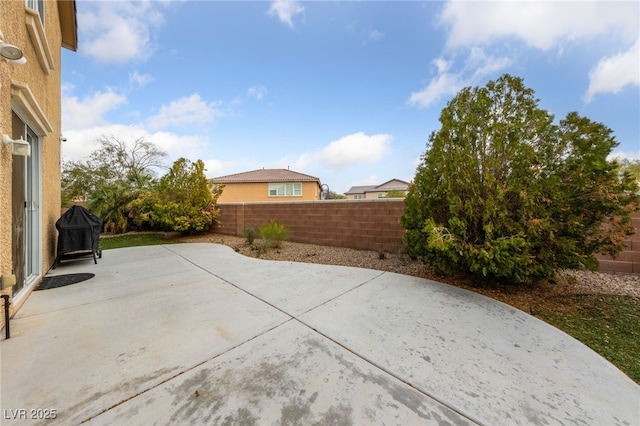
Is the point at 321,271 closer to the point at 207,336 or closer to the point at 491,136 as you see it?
the point at 207,336

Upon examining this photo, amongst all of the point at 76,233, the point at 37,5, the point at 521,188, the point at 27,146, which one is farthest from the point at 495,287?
the point at 37,5

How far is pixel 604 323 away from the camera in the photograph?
9.56 ft

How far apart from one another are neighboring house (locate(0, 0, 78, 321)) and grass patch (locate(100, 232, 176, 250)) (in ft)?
10.2

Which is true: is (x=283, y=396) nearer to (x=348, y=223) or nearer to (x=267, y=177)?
(x=348, y=223)

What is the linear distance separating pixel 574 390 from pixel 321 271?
3636 mm

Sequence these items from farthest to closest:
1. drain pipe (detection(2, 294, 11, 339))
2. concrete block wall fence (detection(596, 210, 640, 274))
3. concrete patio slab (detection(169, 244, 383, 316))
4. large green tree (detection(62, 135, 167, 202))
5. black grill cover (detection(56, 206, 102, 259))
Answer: large green tree (detection(62, 135, 167, 202)) → black grill cover (detection(56, 206, 102, 259)) → concrete block wall fence (detection(596, 210, 640, 274)) → concrete patio slab (detection(169, 244, 383, 316)) → drain pipe (detection(2, 294, 11, 339))

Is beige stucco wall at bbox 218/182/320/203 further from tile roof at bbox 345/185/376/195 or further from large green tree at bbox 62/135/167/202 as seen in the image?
tile roof at bbox 345/185/376/195

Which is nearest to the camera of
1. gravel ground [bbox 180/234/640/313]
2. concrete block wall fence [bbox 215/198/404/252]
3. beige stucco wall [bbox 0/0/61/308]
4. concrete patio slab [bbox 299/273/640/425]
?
concrete patio slab [bbox 299/273/640/425]

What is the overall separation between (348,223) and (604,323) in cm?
522

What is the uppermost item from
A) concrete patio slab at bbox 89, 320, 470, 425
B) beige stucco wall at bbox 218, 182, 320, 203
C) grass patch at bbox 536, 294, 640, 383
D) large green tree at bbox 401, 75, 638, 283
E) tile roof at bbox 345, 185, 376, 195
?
tile roof at bbox 345, 185, 376, 195

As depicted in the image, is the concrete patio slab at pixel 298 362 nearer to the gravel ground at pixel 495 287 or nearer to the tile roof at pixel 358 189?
the gravel ground at pixel 495 287

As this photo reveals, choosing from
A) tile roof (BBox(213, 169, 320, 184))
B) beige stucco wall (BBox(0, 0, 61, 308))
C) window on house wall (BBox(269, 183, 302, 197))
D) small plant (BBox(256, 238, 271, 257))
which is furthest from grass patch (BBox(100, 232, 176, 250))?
window on house wall (BBox(269, 183, 302, 197))

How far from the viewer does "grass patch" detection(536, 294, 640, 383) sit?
91.3 inches

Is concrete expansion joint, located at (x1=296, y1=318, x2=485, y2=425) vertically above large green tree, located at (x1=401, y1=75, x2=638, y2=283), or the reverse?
large green tree, located at (x1=401, y1=75, x2=638, y2=283)
